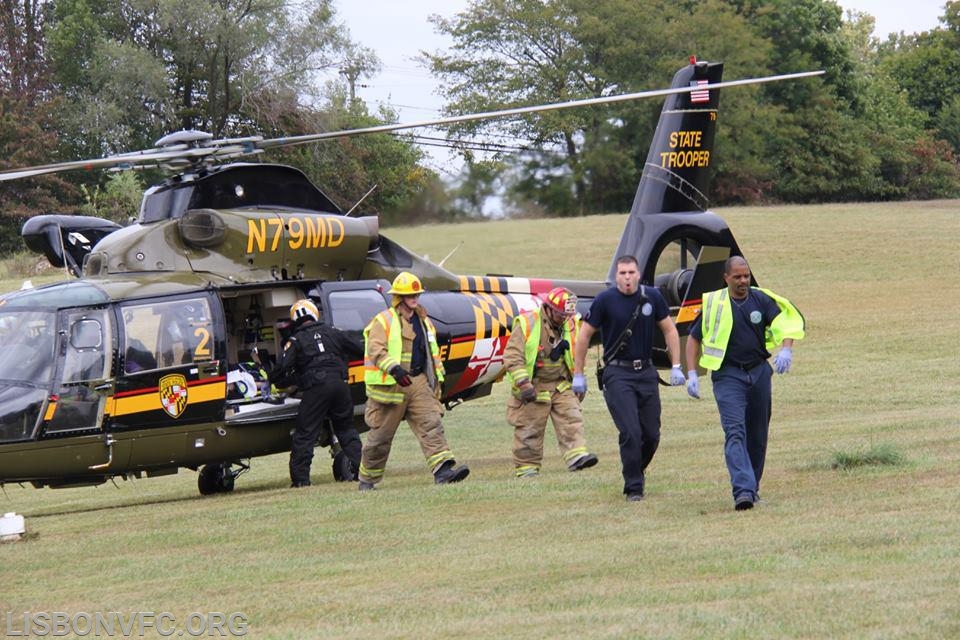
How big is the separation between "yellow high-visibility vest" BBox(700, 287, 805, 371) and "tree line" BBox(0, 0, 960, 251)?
5167 millimetres

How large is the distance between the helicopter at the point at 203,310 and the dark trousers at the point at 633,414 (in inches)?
99.3

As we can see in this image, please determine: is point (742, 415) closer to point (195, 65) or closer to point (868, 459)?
point (868, 459)

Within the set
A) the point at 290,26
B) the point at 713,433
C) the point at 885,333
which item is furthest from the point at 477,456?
the point at 290,26

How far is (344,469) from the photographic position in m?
13.8

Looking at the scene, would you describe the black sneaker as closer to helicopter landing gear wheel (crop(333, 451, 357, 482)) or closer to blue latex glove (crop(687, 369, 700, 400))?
helicopter landing gear wheel (crop(333, 451, 357, 482))

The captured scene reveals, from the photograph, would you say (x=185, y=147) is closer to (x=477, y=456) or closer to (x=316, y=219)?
(x=316, y=219)

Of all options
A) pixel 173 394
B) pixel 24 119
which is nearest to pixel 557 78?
pixel 173 394

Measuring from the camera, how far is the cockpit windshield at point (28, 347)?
1186 centimetres

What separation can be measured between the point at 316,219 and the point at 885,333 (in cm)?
1903

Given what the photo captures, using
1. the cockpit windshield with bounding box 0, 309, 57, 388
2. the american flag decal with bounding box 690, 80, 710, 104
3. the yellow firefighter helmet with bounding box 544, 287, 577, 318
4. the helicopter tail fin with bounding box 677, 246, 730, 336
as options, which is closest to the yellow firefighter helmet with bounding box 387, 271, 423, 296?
the yellow firefighter helmet with bounding box 544, 287, 577, 318

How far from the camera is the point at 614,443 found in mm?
16625

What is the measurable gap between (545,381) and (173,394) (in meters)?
3.42

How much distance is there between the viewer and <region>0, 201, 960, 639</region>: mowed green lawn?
265 inches

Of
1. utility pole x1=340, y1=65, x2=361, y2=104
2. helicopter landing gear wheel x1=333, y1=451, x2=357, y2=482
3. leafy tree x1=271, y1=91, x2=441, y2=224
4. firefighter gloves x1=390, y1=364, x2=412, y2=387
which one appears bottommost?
helicopter landing gear wheel x1=333, y1=451, x2=357, y2=482
